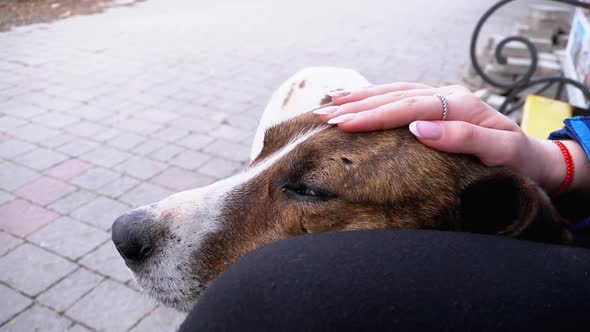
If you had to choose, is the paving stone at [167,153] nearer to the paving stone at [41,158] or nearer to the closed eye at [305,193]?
the paving stone at [41,158]

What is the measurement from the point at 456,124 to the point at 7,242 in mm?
4017

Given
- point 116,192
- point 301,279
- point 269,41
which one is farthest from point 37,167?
point 269,41

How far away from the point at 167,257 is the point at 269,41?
30.4ft

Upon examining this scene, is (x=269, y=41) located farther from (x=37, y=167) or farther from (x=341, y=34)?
(x=37, y=167)

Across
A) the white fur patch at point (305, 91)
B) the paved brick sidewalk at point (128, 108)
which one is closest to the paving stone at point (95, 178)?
the paved brick sidewalk at point (128, 108)

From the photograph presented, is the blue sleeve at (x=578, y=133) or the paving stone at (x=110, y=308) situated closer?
the blue sleeve at (x=578, y=133)

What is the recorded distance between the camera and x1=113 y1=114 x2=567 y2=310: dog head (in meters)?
1.91

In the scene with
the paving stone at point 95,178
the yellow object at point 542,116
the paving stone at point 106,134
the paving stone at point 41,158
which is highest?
the yellow object at point 542,116

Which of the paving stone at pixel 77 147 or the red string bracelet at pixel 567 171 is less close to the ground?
the red string bracelet at pixel 567 171

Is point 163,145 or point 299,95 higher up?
point 299,95

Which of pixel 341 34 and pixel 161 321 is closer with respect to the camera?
pixel 161 321

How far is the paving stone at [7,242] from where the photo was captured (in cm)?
424

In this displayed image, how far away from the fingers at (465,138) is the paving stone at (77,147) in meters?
4.97

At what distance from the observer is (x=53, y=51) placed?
9.27 m
